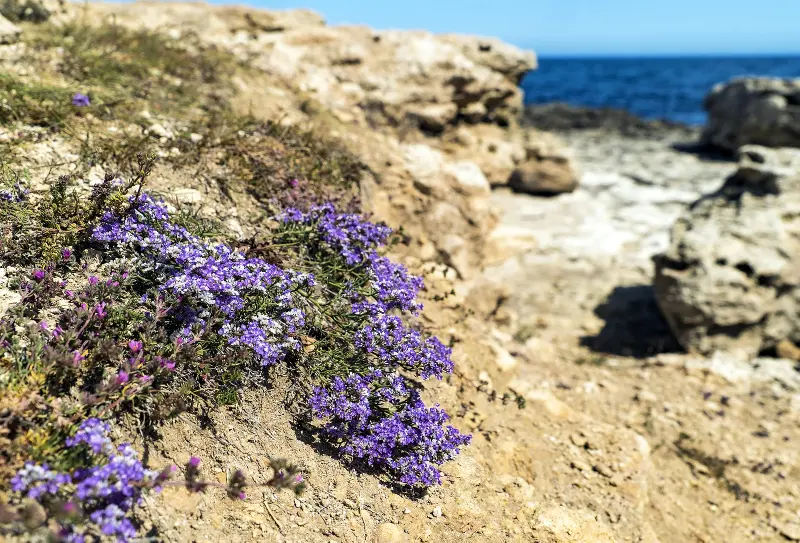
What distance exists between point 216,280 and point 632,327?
25.9 feet

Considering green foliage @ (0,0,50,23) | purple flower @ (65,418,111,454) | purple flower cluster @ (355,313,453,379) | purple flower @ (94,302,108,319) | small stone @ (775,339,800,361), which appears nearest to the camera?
purple flower @ (65,418,111,454)

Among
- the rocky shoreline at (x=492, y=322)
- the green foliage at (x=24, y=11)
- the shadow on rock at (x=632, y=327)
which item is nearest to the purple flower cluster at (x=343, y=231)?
the rocky shoreline at (x=492, y=322)

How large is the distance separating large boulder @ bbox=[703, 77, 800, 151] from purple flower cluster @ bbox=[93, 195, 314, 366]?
23.0 meters

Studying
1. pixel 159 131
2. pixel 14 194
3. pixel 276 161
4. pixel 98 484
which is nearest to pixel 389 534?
pixel 98 484

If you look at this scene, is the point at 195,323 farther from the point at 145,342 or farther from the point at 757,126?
the point at 757,126

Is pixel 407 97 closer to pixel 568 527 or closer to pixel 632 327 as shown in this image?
pixel 632 327

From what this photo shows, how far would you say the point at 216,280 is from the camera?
308 cm

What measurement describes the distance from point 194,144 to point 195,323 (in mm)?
2061

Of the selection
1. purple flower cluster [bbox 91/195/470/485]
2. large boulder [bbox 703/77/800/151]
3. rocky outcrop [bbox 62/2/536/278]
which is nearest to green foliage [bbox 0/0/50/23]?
rocky outcrop [bbox 62/2/536/278]

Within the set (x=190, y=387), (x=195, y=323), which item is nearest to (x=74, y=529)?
(x=190, y=387)

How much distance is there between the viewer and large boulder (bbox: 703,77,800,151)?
20.5 meters

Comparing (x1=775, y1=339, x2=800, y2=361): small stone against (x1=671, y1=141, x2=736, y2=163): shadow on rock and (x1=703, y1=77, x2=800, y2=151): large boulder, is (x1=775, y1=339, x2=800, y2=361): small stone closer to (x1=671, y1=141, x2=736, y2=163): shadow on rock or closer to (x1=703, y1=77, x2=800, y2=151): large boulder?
(x1=671, y1=141, x2=736, y2=163): shadow on rock

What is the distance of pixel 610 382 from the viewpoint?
22.1ft

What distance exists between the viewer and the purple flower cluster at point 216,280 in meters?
3.00
